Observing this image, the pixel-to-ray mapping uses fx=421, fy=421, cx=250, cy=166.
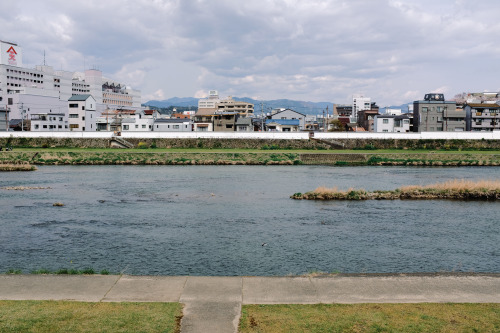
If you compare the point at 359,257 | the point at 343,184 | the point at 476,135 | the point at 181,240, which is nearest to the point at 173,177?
the point at 343,184

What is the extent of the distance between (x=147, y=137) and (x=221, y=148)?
11.9 m

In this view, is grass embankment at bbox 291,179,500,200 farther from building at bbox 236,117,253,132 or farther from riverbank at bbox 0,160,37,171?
building at bbox 236,117,253,132

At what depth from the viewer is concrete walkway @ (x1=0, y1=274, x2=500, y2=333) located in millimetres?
7973

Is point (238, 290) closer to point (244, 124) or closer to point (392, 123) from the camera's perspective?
point (244, 124)

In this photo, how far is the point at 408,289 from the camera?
8602 millimetres

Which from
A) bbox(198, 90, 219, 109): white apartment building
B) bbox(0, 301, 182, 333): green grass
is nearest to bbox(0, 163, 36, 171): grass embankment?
bbox(0, 301, 182, 333): green grass

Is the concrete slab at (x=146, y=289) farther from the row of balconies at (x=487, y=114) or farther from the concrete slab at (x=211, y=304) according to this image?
the row of balconies at (x=487, y=114)

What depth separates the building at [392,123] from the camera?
7981 cm

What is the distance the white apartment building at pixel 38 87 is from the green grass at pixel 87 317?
85.3 meters

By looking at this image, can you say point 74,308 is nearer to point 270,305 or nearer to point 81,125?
point 270,305

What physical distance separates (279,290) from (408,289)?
8.65 ft

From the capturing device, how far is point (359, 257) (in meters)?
13.9

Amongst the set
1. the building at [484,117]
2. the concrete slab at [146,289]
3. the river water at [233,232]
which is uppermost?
the building at [484,117]

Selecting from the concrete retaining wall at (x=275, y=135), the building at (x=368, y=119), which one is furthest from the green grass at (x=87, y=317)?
the building at (x=368, y=119)
